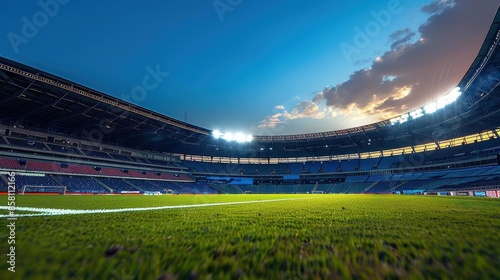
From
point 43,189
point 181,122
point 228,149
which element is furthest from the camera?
point 228,149

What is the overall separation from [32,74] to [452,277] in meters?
27.7

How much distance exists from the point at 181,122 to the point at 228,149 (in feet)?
64.5

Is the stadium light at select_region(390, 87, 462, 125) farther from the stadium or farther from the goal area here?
the goal area

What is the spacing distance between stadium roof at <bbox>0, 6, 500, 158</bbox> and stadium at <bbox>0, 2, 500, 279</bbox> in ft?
0.64

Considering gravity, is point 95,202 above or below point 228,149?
below

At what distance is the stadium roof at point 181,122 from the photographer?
64.9 ft

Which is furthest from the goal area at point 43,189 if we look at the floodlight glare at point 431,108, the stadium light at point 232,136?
the floodlight glare at point 431,108

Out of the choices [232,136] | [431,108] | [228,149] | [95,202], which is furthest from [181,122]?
[431,108]

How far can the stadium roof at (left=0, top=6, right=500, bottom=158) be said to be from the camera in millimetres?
19781

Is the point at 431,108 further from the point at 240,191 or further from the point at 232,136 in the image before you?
the point at 240,191

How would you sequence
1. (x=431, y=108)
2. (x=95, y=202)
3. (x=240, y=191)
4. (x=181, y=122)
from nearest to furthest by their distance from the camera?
(x=95, y=202) → (x=431, y=108) → (x=181, y=122) → (x=240, y=191)

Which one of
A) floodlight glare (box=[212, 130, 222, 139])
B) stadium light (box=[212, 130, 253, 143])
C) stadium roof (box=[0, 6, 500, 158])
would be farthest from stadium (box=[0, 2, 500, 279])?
floodlight glare (box=[212, 130, 222, 139])

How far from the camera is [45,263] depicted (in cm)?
116

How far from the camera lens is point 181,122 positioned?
35.4 meters
